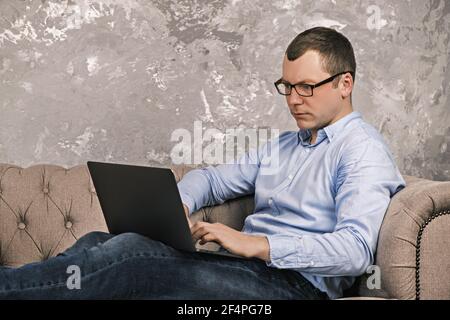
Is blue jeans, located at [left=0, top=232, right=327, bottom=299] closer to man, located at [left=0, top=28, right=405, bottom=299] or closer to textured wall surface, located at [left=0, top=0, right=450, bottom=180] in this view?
man, located at [left=0, top=28, right=405, bottom=299]

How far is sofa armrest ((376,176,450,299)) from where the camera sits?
57.8 inches

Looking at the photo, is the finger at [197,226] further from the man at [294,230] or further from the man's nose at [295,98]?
the man's nose at [295,98]

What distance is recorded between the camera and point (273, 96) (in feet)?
8.30

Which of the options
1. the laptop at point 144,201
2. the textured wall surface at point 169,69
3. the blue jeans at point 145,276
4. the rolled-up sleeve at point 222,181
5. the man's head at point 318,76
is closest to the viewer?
the blue jeans at point 145,276

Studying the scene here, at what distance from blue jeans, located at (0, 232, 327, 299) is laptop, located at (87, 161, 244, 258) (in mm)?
55

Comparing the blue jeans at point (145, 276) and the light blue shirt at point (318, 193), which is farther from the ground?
the light blue shirt at point (318, 193)

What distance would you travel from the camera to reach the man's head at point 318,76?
1709 mm

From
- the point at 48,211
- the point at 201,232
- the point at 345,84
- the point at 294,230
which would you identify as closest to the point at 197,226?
the point at 201,232

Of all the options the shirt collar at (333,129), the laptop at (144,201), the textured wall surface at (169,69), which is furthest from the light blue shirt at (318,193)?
the textured wall surface at (169,69)

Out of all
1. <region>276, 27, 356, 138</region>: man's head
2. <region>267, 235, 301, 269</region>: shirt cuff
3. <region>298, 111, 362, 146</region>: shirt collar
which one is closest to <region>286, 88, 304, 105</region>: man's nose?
<region>276, 27, 356, 138</region>: man's head

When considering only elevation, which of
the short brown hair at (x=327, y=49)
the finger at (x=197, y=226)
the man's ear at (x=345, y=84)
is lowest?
the finger at (x=197, y=226)

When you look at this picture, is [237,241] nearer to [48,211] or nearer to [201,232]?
[201,232]

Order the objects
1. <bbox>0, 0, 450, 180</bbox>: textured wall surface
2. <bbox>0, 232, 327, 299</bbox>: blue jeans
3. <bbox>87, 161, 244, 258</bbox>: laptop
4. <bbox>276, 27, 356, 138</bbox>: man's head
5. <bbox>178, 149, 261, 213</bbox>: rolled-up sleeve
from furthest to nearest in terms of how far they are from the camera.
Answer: <bbox>0, 0, 450, 180</bbox>: textured wall surface
<bbox>178, 149, 261, 213</bbox>: rolled-up sleeve
<bbox>276, 27, 356, 138</bbox>: man's head
<bbox>87, 161, 244, 258</bbox>: laptop
<bbox>0, 232, 327, 299</bbox>: blue jeans
